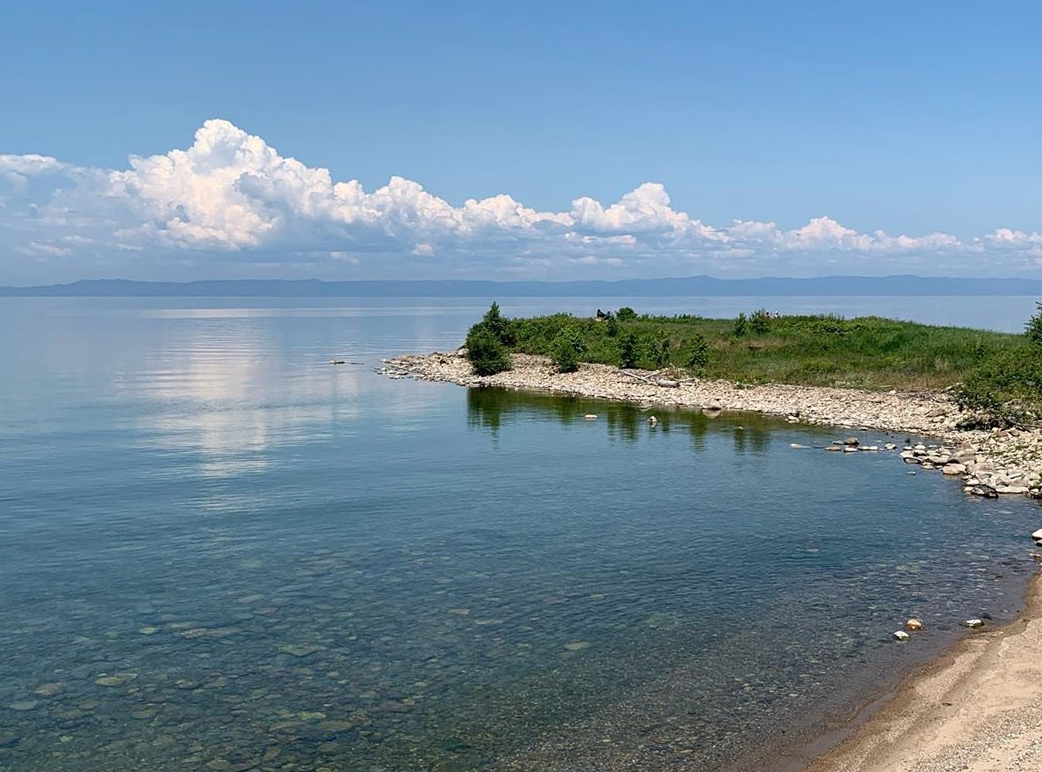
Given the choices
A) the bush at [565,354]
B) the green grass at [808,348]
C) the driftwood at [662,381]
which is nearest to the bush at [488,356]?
the bush at [565,354]

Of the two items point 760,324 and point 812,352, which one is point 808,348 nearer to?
point 812,352

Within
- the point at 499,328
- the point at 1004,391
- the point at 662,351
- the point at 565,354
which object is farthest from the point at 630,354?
the point at 1004,391

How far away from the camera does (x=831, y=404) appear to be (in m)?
57.3

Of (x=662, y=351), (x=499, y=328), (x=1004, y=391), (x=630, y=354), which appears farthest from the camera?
(x=499, y=328)

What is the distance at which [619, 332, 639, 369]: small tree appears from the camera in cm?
7856

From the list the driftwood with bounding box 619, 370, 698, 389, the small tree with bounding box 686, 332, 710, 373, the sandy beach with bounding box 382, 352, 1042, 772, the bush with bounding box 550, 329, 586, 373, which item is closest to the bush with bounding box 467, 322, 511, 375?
the bush with bounding box 550, 329, 586, 373

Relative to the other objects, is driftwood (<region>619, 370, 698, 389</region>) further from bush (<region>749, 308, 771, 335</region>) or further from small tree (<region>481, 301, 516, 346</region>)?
small tree (<region>481, 301, 516, 346</region>)

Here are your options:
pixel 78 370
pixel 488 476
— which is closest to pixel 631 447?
pixel 488 476

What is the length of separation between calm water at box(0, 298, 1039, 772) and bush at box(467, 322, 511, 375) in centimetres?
3583

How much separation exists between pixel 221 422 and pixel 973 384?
42842 mm

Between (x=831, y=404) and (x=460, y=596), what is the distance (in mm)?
41183

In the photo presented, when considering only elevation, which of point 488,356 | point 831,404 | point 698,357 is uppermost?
point 698,357

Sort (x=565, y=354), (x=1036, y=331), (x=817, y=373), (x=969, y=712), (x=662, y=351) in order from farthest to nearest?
(x=662, y=351)
(x=565, y=354)
(x=817, y=373)
(x=1036, y=331)
(x=969, y=712)

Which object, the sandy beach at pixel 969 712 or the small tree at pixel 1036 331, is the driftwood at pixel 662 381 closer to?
the small tree at pixel 1036 331
